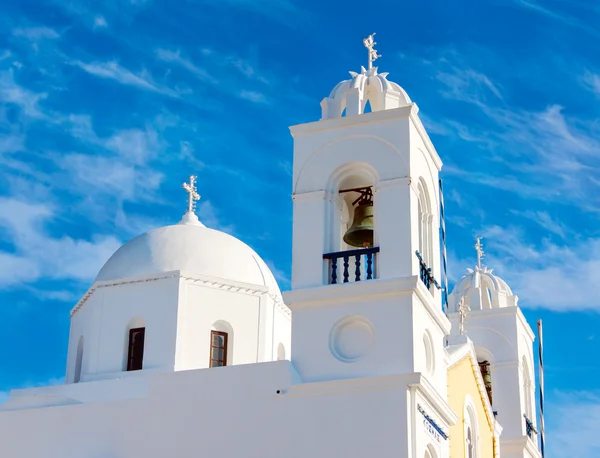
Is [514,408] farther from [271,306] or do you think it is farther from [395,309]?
[395,309]

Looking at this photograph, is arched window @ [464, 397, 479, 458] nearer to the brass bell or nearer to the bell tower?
the bell tower

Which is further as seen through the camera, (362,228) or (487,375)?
(487,375)

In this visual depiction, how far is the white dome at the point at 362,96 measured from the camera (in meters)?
19.8

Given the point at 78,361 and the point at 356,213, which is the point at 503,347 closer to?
the point at 356,213

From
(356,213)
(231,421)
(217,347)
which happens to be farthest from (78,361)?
(356,213)

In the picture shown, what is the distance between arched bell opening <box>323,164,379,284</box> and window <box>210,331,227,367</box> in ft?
14.0

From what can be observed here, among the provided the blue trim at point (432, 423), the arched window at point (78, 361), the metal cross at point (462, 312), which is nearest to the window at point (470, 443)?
the metal cross at point (462, 312)

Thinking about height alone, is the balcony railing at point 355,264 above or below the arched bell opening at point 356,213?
below

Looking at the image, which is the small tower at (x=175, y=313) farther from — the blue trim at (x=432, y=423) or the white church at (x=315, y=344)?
the blue trim at (x=432, y=423)

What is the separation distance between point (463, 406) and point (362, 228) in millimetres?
3917

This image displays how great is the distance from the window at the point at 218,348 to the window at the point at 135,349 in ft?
4.50

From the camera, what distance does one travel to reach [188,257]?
78.4ft

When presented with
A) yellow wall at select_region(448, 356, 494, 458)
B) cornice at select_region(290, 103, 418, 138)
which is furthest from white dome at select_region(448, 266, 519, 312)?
cornice at select_region(290, 103, 418, 138)

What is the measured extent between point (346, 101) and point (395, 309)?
4.07 metres
